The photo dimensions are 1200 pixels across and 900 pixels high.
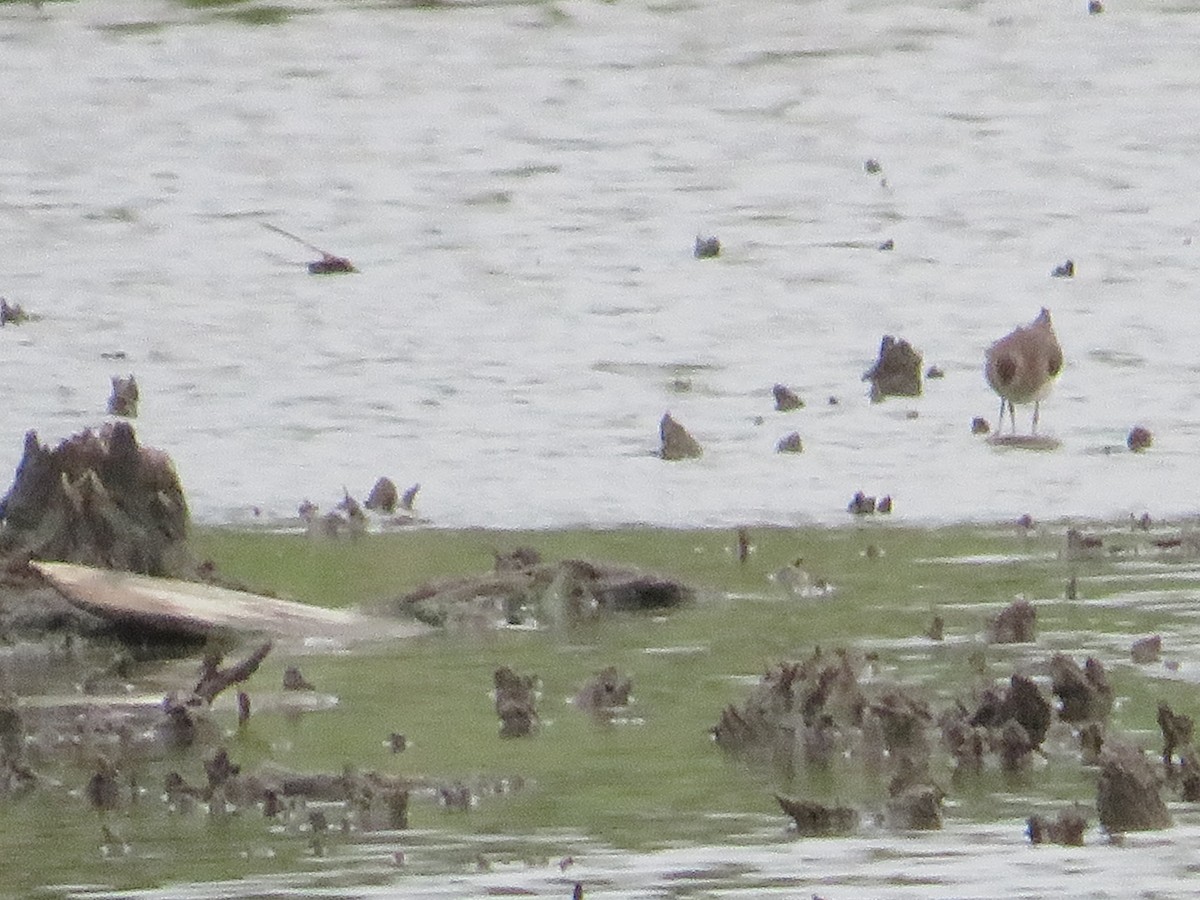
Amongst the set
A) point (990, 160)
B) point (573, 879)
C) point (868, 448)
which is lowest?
point (573, 879)

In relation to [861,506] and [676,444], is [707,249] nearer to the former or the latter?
[676,444]

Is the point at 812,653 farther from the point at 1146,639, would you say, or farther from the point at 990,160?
the point at 990,160

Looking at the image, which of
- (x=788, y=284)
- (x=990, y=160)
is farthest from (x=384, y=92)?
(x=788, y=284)

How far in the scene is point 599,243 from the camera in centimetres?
1566

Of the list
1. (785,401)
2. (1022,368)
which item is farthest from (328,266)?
(1022,368)

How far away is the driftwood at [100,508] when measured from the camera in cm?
991

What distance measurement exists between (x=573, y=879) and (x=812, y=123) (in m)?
11.7

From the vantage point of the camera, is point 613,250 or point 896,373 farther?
point 613,250

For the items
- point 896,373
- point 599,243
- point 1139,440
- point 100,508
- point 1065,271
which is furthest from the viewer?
point 599,243

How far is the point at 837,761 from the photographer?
7.68m

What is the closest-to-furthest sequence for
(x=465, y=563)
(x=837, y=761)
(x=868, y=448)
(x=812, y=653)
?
(x=837, y=761)
(x=812, y=653)
(x=465, y=563)
(x=868, y=448)

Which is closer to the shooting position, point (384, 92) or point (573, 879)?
point (573, 879)

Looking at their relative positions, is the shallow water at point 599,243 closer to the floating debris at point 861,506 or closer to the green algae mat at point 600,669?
the floating debris at point 861,506

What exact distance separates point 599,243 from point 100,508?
5.95 m
